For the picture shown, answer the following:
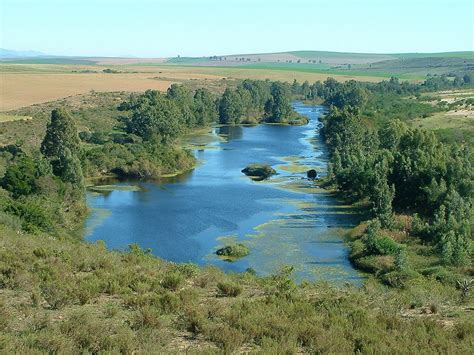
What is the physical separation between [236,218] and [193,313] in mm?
31106

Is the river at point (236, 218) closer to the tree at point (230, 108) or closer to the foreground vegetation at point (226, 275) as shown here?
the foreground vegetation at point (226, 275)

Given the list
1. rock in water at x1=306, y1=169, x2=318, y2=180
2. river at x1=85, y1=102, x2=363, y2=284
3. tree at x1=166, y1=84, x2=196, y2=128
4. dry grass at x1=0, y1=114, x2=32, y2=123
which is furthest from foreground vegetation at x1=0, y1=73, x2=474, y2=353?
tree at x1=166, y1=84, x2=196, y2=128

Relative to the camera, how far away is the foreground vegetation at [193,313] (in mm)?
10867

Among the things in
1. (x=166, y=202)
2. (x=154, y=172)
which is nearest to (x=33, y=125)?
(x=154, y=172)

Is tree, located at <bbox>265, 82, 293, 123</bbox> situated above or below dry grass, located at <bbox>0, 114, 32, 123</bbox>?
below

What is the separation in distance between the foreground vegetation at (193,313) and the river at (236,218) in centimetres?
1458

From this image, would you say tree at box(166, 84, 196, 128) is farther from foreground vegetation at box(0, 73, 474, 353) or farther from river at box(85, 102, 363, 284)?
river at box(85, 102, 363, 284)

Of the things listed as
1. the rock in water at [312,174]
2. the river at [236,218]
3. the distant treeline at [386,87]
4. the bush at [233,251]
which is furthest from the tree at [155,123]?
the distant treeline at [386,87]

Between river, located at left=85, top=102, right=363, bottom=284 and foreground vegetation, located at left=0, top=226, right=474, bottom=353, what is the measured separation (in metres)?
14.6

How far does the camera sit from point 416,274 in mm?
28562

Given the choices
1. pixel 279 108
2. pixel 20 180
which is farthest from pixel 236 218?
pixel 279 108

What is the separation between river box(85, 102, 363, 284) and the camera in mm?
34013

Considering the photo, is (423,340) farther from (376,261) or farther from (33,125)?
(33,125)

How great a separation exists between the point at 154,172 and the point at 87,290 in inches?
1844
